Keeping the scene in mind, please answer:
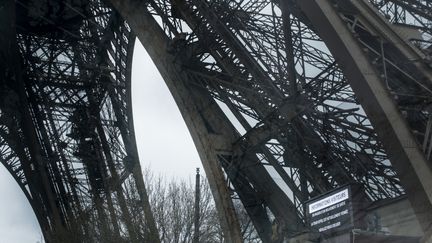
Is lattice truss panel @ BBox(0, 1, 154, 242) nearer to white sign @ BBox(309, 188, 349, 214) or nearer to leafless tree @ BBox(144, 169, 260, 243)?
leafless tree @ BBox(144, 169, 260, 243)

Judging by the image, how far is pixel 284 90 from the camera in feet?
47.8

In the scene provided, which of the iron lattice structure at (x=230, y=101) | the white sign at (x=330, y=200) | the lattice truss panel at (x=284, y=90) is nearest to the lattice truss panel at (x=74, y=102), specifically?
the iron lattice structure at (x=230, y=101)

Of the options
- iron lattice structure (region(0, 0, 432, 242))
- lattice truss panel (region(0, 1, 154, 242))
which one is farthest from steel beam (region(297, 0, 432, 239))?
lattice truss panel (region(0, 1, 154, 242))

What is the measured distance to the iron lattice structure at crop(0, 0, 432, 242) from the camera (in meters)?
11.1

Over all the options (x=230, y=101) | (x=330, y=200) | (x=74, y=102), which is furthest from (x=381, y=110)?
(x=74, y=102)

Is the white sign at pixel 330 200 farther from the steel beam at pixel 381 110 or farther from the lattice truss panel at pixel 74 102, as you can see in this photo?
the lattice truss panel at pixel 74 102

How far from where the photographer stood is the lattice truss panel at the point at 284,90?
44.8 ft

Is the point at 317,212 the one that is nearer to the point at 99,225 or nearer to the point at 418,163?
the point at 418,163

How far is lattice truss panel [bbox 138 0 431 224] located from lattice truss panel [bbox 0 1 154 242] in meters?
7.10

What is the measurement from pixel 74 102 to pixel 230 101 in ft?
42.8

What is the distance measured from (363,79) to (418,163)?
1379mm

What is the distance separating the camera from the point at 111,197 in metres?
21.2

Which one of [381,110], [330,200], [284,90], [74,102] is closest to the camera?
[381,110]

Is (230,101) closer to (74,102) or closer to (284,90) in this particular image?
(284,90)
